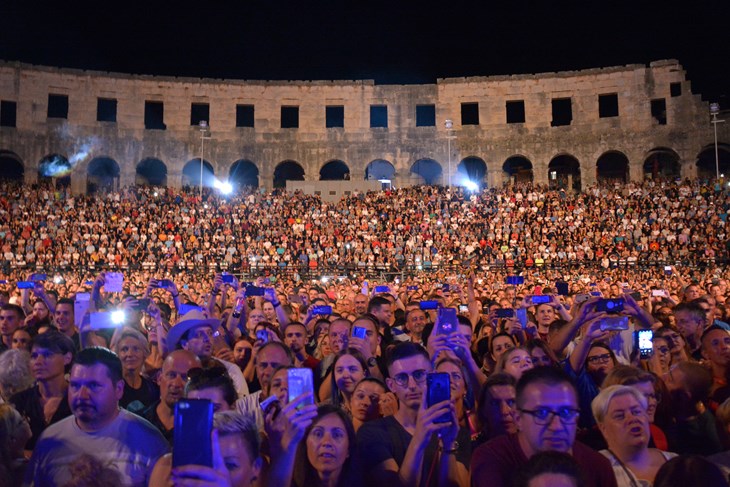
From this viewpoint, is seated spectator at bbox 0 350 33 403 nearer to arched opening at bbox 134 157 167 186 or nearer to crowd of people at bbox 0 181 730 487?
crowd of people at bbox 0 181 730 487

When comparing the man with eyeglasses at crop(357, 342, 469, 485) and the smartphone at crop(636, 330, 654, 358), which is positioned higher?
the smartphone at crop(636, 330, 654, 358)

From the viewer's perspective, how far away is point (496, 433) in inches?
198

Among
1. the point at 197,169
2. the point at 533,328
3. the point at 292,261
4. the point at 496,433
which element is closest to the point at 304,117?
the point at 197,169

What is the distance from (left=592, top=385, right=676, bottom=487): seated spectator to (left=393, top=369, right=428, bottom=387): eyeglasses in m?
1.20

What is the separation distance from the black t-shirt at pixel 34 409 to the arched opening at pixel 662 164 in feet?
138

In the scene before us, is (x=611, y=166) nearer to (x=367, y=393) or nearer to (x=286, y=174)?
(x=286, y=174)

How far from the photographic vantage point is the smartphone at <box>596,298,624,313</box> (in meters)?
6.28

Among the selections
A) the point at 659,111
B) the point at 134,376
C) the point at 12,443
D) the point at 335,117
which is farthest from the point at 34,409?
the point at 335,117

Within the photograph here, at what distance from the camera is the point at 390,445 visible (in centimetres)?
437

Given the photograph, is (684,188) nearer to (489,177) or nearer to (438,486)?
(489,177)

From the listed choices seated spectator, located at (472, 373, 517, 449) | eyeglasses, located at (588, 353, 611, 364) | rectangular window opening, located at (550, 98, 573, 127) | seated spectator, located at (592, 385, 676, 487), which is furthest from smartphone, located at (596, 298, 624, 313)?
rectangular window opening, located at (550, 98, 573, 127)

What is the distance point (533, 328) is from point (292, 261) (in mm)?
22292

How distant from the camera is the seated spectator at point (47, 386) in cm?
512

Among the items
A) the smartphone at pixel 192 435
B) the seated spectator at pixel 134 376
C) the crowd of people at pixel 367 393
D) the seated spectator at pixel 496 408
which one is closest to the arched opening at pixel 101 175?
the crowd of people at pixel 367 393
